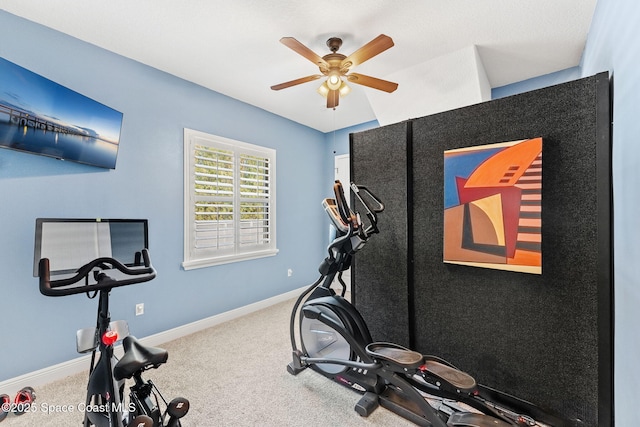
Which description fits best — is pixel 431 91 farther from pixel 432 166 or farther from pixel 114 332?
pixel 114 332

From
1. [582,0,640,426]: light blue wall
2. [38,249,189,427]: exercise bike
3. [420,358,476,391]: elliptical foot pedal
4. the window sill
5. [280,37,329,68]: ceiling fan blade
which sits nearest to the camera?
[582,0,640,426]: light blue wall

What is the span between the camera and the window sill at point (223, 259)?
10.5 feet

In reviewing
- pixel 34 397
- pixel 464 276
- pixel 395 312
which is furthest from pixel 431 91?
pixel 34 397

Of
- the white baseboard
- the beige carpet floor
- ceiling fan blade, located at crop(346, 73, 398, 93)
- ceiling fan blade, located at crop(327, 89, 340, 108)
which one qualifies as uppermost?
ceiling fan blade, located at crop(346, 73, 398, 93)

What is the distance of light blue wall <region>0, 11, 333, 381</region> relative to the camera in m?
2.13

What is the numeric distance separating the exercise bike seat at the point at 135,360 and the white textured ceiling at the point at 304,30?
7.55 ft

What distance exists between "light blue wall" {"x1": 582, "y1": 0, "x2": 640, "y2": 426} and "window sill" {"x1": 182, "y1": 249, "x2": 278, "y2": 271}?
345cm

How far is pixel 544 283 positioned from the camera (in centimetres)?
163

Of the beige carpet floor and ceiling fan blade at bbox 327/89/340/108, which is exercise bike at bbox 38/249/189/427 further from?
ceiling fan blade at bbox 327/89/340/108

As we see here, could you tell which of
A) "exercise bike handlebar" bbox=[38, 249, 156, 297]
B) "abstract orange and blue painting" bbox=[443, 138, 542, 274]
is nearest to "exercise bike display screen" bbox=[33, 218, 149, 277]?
"exercise bike handlebar" bbox=[38, 249, 156, 297]

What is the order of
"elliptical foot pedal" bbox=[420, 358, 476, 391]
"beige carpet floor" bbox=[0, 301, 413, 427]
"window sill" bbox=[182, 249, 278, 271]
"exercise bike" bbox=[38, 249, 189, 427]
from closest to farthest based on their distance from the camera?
"exercise bike" bbox=[38, 249, 189, 427]
"elliptical foot pedal" bbox=[420, 358, 476, 391]
"beige carpet floor" bbox=[0, 301, 413, 427]
"window sill" bbox=[182, 249, 278, 271]

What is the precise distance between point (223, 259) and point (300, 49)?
2550 millimetres

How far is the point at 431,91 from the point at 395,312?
2.39 meters

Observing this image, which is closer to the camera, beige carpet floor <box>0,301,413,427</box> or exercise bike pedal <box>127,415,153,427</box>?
exercise bike pedal <box>127,415,153,427</box>
